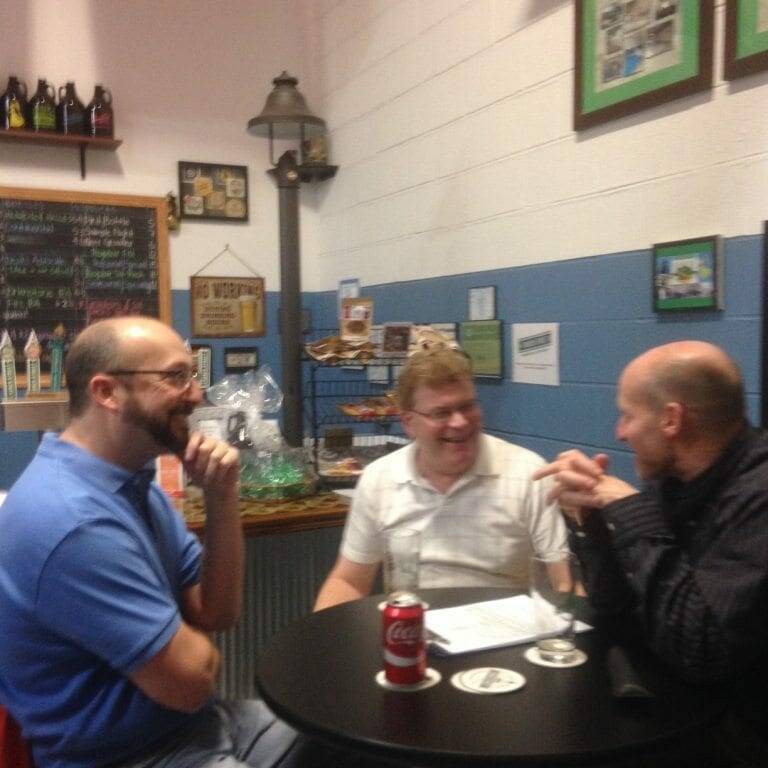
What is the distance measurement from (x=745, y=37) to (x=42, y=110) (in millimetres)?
3054

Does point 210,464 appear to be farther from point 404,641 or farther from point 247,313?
point 247,313

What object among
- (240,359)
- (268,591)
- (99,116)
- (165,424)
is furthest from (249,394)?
(99,116)

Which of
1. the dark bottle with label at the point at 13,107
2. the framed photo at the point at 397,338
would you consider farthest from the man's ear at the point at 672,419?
the dark bottle with label at the point at 13,107

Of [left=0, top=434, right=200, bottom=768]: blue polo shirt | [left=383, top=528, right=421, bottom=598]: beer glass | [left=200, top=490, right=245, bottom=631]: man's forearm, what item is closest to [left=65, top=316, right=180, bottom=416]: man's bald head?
[left=0, top=434, right=200, bottom=768]: blue polo shirt

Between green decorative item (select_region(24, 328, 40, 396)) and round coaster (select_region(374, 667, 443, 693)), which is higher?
green decorative item (select_region(24, 328, 40, 396))

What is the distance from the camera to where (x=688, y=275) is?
219cm

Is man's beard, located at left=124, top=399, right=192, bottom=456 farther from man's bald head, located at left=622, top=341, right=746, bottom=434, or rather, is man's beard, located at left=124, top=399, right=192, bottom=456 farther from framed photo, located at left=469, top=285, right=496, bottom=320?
framed photo, located at left=469, top=285, right=496, bottom=320

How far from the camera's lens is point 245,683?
277 centimetres

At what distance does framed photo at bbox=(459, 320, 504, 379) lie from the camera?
2.98 meters

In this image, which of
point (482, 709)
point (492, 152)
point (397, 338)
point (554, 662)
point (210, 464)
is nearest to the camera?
point (482, 709)

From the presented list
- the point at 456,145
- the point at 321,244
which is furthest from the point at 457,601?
the point at 321,244

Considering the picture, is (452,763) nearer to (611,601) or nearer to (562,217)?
(611,601)

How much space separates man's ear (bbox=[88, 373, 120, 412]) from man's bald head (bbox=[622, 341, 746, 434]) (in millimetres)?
1018

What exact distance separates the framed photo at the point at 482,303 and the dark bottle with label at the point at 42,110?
2162 millimetres
